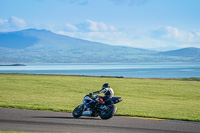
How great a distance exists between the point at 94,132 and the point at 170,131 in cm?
303

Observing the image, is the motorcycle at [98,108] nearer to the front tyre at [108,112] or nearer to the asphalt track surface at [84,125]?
the front tyre at [108,112]

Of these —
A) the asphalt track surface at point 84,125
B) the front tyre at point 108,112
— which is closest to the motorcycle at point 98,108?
the front tyre at point 108,112

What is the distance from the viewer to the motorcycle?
16.9 m

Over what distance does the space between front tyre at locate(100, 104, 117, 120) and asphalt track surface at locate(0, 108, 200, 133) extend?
24cm

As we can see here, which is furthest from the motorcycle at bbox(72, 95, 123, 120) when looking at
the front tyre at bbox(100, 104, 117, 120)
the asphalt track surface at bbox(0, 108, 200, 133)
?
the asphalt track surface at bbox(0, 108, 200, 133)

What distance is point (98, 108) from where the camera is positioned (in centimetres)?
1764

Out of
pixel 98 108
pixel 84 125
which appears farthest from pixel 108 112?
pixel 84 125

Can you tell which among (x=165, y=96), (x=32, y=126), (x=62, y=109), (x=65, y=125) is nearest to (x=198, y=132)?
(x=65, y=125)

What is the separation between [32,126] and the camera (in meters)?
15.0

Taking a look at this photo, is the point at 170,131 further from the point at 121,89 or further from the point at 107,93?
the point at 121,89

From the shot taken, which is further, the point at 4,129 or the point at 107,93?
the point at 107,93

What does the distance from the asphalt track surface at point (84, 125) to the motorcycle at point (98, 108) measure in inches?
10.6

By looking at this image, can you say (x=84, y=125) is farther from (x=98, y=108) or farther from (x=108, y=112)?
(x=98, y=108)

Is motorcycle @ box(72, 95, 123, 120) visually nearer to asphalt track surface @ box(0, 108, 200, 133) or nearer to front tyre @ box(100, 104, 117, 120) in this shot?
front tyre @ box(100, 104, 117, 120)
